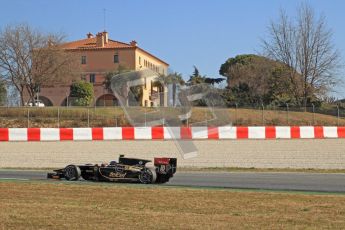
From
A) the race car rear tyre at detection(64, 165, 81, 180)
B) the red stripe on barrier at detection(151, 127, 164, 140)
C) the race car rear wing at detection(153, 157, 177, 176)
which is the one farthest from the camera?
the red stripe on barrier at detection(151, 127, 164, 140)

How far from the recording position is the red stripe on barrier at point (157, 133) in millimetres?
20469

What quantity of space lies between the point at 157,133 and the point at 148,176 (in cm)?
717

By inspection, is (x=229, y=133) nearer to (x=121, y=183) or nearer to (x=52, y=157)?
(x=52, y=157)

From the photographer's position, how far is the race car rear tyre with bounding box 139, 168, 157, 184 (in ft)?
43.9

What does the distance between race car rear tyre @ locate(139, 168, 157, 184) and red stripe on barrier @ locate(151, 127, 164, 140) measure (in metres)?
7.01

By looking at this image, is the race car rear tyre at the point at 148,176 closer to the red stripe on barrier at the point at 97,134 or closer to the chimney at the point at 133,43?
the red stripe on barrier at the point at 97,134

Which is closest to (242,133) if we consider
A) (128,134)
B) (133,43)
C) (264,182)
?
(128,134)

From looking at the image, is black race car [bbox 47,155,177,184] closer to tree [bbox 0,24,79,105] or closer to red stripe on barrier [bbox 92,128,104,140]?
red stripe on barrier [bbox 92,128,104,140]

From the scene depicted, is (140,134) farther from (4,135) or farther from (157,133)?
(4,135)

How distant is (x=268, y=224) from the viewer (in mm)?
7414

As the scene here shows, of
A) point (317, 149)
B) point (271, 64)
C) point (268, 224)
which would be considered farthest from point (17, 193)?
point (271, 64)

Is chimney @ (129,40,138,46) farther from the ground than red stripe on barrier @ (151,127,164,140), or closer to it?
farther from the ground

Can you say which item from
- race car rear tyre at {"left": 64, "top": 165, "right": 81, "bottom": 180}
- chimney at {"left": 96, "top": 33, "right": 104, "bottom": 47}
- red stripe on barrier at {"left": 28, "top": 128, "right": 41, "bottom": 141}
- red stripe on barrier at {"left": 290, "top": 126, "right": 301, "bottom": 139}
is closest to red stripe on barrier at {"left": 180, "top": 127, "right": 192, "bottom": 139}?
red stripe on barrier at {"left": 290, "top": 126, "right": 301, "bottom": 139}

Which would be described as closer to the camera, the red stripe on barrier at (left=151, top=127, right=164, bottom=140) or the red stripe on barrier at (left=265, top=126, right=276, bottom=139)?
the red stripe on barrier at (left=151, top=127, right=164, bottom=140)
